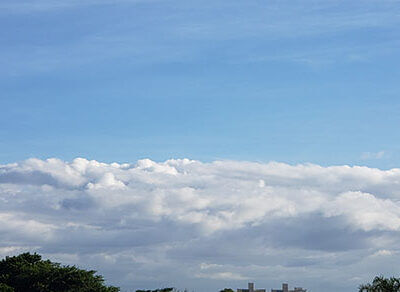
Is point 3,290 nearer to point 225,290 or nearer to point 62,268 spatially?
point 62,268

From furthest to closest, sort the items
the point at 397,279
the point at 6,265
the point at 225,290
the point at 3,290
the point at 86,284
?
the point at 225,290 < the point at 6,265 < the point at 86,284 < the point at 3,290 < the point at 397,279

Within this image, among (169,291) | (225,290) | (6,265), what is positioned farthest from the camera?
(225,290)

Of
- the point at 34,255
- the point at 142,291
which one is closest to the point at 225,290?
the point at 142,291

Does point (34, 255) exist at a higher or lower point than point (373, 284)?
higher

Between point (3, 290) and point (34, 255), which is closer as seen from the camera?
point (3, 290)

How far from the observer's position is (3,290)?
132m

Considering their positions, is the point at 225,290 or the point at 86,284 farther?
the point at 225,290

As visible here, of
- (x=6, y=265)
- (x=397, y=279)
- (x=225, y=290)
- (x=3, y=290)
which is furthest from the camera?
(x=225, y=290)

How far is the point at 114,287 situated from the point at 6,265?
2709 centimetres

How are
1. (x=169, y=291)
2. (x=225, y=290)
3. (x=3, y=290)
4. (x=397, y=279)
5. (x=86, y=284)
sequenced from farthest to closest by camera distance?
(x=225, y=290) → (x=169, y=291) → (x=86, y=284) → (x=3, y=290) → (x=397, y=279)

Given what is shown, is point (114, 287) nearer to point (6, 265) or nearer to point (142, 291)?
point (142, 291)

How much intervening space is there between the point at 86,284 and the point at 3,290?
58.8ft

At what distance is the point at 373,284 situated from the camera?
384 ft

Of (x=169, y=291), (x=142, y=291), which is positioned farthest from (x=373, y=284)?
(x=142, y=291)
